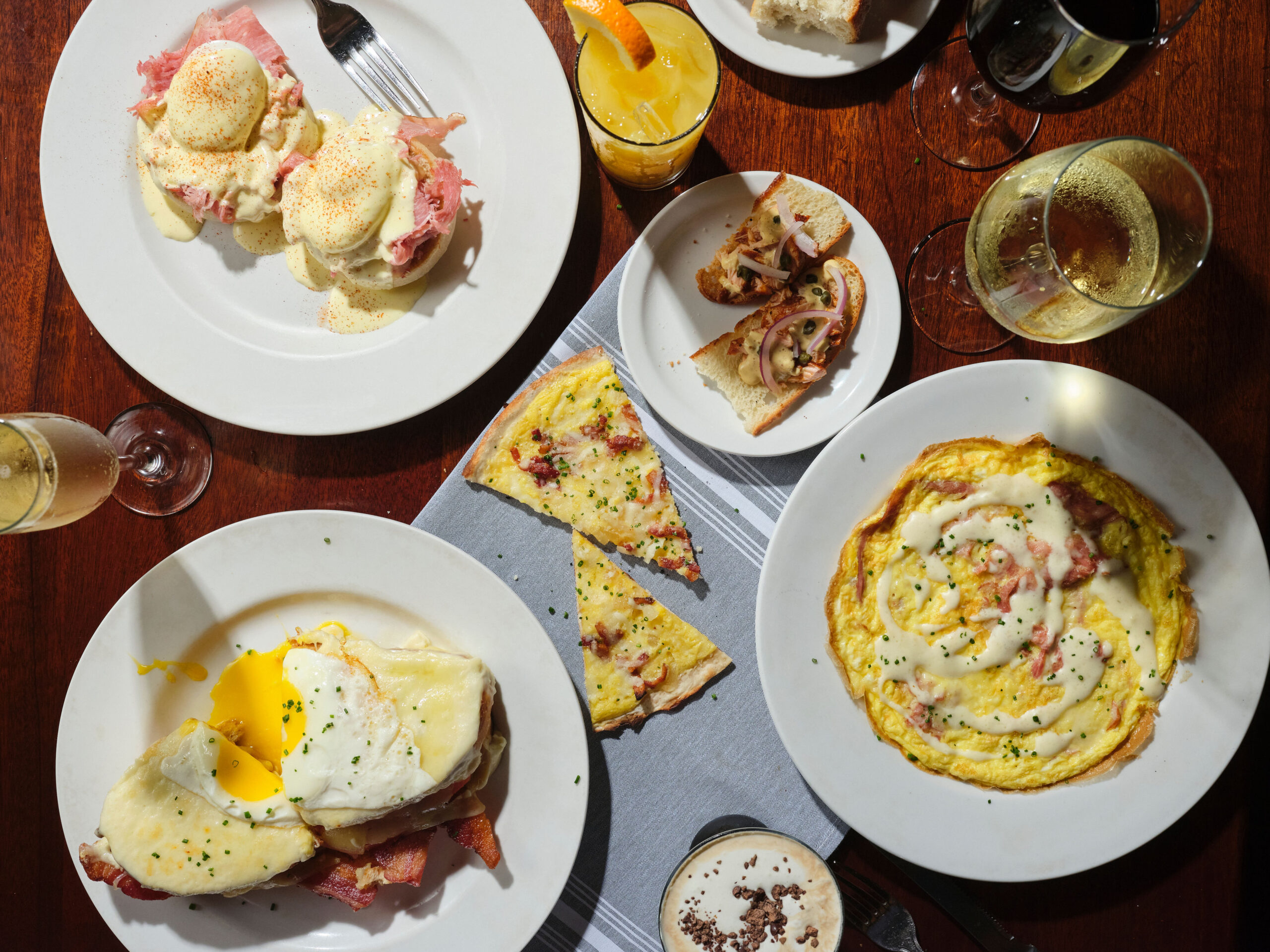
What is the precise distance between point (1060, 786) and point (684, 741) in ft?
4.50

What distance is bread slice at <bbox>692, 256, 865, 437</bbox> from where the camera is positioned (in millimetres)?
2891

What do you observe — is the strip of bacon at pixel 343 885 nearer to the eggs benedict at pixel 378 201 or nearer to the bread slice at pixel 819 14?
the eggs benedict at pixel 378 201

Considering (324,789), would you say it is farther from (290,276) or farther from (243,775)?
(290,276)

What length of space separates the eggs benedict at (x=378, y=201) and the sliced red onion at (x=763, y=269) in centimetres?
107

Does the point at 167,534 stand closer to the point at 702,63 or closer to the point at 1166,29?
the point at 702,63

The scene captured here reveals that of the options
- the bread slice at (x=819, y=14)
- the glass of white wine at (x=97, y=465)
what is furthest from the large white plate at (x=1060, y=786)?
the glass of white wine at (x=97, y=465)

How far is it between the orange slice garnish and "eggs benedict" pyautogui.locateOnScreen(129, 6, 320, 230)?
48.4 inches

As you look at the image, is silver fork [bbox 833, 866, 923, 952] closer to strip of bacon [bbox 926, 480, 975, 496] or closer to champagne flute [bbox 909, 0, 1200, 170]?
strip of bacon [bbox 926, 480, 975, 496]

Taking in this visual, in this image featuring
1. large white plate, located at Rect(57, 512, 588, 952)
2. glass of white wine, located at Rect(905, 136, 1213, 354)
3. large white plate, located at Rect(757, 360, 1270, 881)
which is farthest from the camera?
large white plate, located at Rect(57, 512, 588, 952)

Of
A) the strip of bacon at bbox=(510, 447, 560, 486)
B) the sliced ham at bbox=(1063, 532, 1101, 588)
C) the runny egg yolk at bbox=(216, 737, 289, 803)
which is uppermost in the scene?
the strip of bacon at bbox=(510, 447, 560, 486)

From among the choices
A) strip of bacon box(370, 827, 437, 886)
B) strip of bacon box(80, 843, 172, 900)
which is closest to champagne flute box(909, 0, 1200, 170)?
strip of bacon box(370, 827, 437, 886)

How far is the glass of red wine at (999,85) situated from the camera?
7.13ft

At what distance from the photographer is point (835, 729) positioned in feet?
9.37

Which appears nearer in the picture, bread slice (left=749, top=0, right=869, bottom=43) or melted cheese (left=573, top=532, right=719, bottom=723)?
bread slice (left=749, top=0, right=869, bottom=43)
